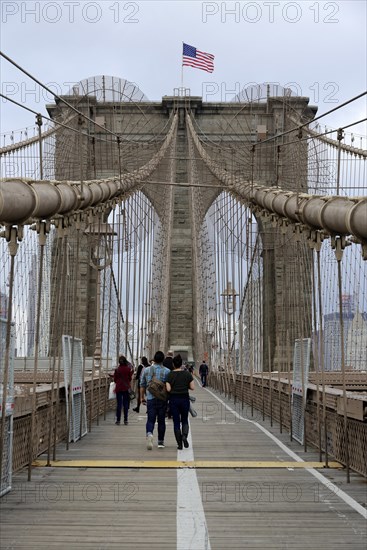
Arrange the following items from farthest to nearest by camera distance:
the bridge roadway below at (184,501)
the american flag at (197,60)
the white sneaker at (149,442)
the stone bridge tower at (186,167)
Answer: the stone bridge tower at (186,167)
the american flag at (197,60)
the white sneaker at (149,442)
the bridge roadway below at (184,501)

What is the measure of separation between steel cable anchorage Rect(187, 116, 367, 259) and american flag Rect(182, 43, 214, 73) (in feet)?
59.5

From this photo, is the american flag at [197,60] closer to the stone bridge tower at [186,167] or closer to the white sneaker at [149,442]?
the stone bridge tower at [186,167]

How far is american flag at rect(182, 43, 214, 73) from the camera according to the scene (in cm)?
2983

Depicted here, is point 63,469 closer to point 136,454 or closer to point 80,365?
point 136,454

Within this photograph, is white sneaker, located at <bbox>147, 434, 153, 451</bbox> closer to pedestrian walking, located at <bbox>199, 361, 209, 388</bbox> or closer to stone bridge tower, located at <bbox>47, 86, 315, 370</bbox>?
pedestrian walking, located at <bbox>199, 361, 209, 388</bbox>

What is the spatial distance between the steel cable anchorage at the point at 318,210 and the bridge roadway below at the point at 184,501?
5.72ft

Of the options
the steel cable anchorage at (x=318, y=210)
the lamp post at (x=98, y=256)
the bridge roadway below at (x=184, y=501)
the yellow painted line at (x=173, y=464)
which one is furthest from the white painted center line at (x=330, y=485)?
the lamp post at (x=98, y=256)

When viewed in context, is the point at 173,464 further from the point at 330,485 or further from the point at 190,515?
the point at 190,515

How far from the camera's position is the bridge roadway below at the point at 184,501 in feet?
15.3

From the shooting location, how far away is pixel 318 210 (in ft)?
20.8

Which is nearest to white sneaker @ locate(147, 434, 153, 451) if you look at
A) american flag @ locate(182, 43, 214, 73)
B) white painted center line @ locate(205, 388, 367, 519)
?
white painted center line @ locate(205, 388, 367, 519)

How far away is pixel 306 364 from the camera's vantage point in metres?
8.61

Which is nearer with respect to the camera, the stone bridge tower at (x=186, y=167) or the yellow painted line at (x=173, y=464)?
the yellow painted line at (x=173, y=464)

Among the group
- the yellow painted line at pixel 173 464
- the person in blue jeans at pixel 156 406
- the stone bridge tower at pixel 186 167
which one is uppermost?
the stone bridge tower at pixel 186 167
